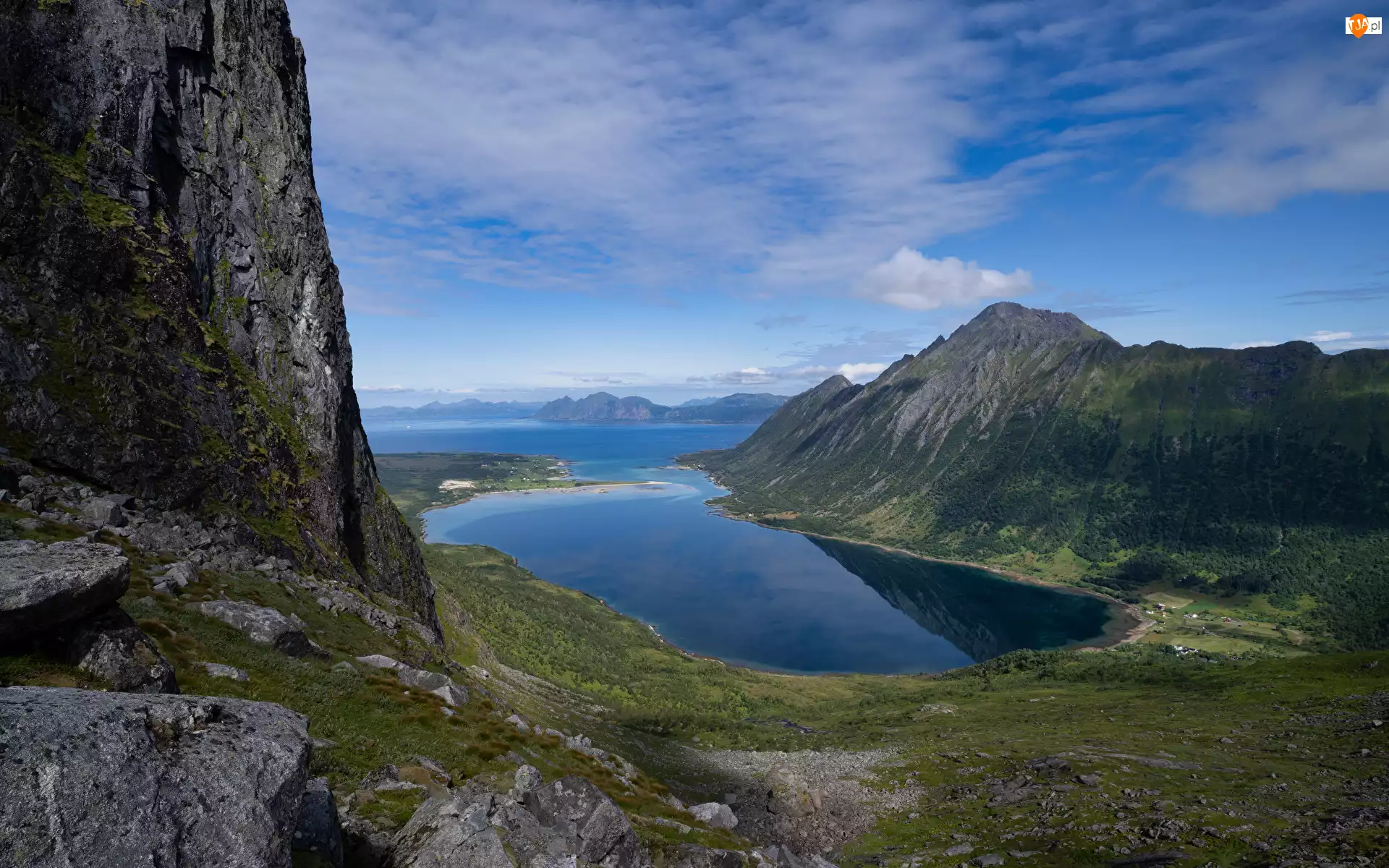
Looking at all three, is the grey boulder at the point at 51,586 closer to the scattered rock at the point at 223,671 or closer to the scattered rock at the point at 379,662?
the scattered rock at the point at 223,671

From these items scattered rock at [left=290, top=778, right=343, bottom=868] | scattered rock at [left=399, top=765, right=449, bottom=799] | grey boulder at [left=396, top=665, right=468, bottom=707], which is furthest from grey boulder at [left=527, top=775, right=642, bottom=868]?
grey boulder at [left=396, top=665, right=468, bottom=707]

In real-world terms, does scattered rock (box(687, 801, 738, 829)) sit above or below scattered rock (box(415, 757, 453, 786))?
below

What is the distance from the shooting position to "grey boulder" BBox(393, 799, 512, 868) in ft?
46.4

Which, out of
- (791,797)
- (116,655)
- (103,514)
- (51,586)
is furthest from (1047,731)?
(103,514)

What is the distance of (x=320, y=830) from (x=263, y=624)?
19994 mm

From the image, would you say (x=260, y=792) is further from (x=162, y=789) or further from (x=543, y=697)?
(x=543, y=697)

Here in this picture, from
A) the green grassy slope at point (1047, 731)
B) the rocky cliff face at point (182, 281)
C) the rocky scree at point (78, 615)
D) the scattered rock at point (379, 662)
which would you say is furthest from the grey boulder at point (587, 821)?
the rocky cliff face at point (182, 281)

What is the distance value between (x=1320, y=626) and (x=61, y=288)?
299431 mm

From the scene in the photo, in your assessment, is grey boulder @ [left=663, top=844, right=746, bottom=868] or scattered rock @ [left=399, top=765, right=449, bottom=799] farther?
grey boulder @ [left=663, top=844, right=746, bottom=868]

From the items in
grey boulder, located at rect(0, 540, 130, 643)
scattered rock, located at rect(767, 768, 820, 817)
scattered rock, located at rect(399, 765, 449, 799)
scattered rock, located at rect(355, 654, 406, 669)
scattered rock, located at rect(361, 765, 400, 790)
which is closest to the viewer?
grey boulder, located at rect(0, 540, 130, 643)

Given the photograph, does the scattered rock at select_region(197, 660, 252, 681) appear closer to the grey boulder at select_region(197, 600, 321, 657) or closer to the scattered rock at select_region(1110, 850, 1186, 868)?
the grey boulder at select_region(197, 600, 321, 657)

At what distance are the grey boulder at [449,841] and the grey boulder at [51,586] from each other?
880 cm

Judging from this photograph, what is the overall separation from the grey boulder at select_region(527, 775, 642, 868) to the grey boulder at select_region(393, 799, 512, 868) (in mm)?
7307

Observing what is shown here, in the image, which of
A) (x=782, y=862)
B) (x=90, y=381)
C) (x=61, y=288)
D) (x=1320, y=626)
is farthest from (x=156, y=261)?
(x=1320, y=626)
